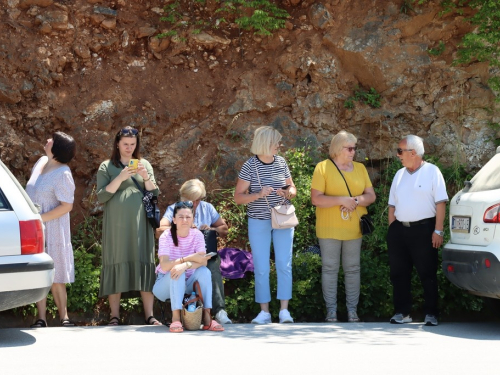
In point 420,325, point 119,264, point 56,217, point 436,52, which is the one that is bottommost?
point 420,325

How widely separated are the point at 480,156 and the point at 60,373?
25.9ft

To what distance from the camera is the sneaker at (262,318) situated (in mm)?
8297

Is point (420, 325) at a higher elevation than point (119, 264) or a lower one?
lower

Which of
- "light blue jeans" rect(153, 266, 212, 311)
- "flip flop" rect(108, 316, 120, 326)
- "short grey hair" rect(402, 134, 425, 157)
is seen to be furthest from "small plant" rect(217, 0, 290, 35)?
"flip flop" rect(108, 316, 120, 326)

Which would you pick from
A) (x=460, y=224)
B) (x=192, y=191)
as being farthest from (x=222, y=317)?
(x=460, y=224)

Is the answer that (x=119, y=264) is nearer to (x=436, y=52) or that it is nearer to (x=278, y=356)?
(x=278, y=356)

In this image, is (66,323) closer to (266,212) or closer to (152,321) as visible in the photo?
(152,321)

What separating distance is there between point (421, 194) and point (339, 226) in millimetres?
990

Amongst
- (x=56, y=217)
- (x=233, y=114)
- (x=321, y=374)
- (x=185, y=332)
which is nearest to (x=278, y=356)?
(x=321, y=374)

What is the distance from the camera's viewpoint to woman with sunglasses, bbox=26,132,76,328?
318 inches

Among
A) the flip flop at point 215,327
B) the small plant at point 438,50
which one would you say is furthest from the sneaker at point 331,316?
the small plant at point 438,50

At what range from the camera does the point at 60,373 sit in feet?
17.6

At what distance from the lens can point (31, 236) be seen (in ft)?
21.3

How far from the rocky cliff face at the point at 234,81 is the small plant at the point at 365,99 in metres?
0.09
